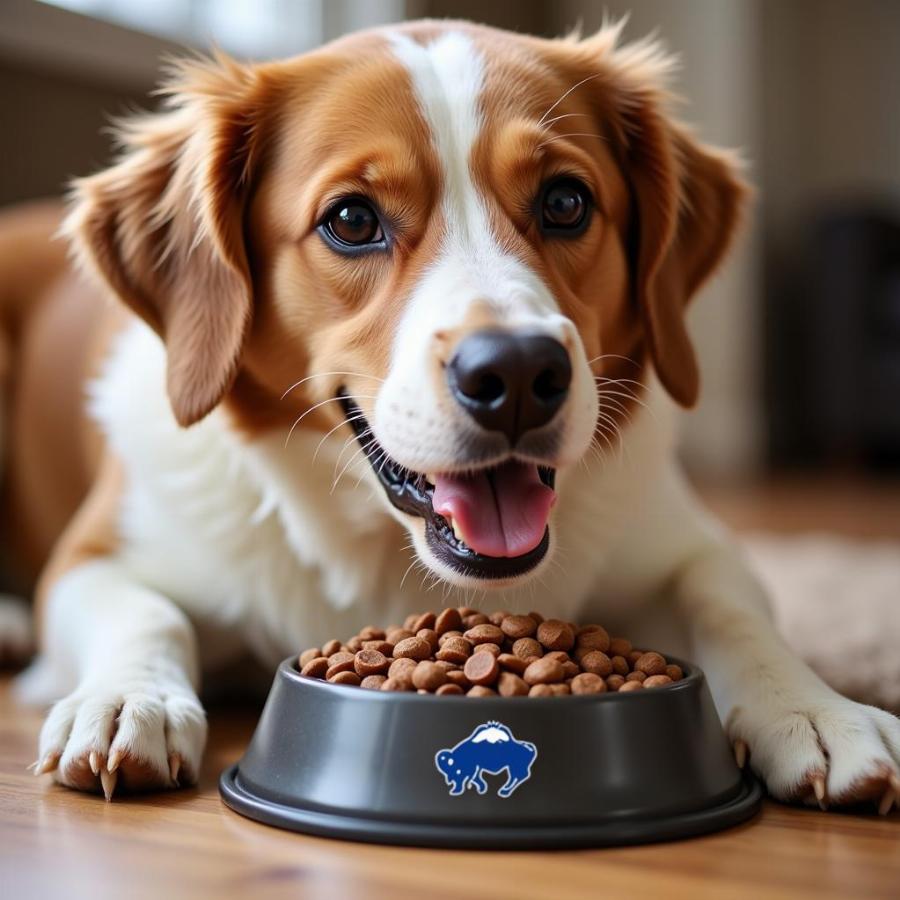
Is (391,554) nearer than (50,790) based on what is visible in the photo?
No

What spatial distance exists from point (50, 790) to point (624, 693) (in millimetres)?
675

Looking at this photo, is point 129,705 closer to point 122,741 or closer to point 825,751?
point 122,741

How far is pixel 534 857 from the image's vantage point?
4.02ft

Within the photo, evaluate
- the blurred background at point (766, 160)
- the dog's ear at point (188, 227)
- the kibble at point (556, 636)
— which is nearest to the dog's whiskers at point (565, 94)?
the dog's ear at point (188, 227)

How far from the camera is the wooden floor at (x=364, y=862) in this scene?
1.15 m

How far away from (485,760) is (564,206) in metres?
0.82

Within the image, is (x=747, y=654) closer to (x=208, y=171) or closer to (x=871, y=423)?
(x=208, y=171)

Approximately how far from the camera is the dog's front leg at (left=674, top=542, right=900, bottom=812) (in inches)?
54.3

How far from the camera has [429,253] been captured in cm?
165

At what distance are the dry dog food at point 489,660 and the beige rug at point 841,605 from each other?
1.82 feet

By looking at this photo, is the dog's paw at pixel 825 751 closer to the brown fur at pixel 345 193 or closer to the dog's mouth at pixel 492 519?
the dog's mouth at pixel 492 519

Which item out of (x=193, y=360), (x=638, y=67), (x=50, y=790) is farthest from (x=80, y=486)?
(x=638, y=67)

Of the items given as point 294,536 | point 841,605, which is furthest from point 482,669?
point 841,605

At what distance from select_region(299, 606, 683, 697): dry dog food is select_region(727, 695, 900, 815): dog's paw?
13cm
